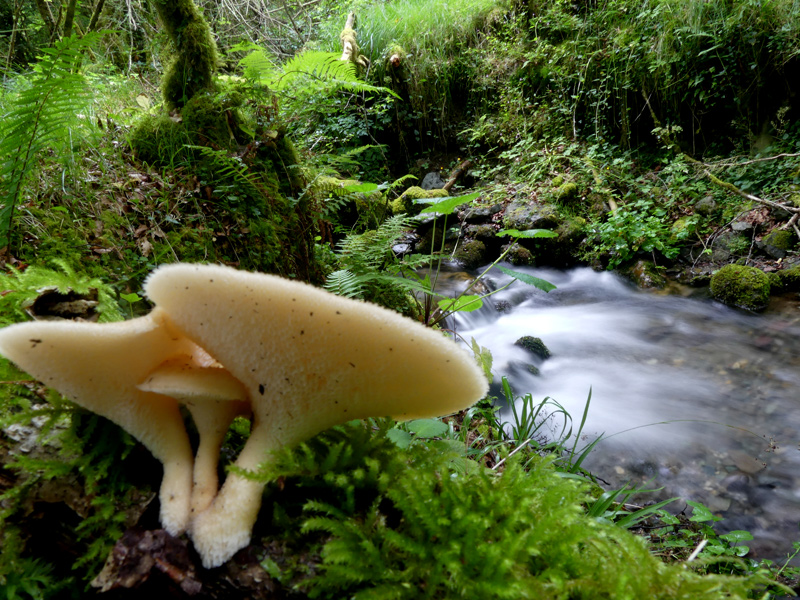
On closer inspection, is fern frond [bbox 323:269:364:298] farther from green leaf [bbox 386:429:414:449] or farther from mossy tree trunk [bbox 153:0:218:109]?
mossy tree trunk [bbox 153:0:218:109]

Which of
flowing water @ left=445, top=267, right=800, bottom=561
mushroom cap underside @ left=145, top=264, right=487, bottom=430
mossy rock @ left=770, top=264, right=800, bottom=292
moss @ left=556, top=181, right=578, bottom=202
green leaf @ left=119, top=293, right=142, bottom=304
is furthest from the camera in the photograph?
moss @ left=556, top=181, right=578, bottom=202

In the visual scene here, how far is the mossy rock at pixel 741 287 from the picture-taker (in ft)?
18.0

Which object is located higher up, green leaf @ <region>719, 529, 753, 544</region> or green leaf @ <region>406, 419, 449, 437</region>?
green leaf @ <region>406, 419, 449, 437</region>

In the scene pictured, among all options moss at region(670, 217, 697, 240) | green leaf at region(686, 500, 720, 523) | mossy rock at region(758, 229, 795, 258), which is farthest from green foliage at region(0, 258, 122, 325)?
mossy rock at region(758, 229, 795, 258)

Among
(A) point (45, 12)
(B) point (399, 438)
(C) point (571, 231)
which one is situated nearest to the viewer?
(B) point (399, 438)

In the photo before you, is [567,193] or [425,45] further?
[425,45]

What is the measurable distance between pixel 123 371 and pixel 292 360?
37cm

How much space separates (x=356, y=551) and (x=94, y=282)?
3.86 feet

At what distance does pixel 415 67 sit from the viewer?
987 centimetres

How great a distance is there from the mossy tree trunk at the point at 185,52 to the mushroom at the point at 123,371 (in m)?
2.56

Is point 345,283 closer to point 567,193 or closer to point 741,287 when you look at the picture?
point 741,287

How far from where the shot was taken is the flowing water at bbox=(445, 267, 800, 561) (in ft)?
10.4

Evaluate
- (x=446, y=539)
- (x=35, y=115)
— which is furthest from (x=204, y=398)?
(x=35, y=115)

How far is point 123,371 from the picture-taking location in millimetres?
885
